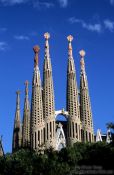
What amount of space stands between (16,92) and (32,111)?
14423 mm

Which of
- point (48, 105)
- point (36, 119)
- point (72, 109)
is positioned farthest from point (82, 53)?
point (36, 119)

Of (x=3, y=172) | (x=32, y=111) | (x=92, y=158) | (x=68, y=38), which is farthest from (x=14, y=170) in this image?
(x=68, y=38)

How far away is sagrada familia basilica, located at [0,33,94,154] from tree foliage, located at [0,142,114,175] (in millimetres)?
14924

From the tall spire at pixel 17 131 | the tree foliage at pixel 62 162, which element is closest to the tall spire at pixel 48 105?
the tall spire at pixel 17 131

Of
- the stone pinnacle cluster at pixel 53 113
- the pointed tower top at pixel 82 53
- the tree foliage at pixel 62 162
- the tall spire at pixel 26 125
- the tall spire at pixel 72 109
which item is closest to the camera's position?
the tree foliage at pixel 62 162

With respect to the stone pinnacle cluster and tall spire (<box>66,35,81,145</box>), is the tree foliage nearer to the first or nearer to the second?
the stone pinnacle cluster

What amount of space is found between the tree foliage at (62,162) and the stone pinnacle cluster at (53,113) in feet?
48.9

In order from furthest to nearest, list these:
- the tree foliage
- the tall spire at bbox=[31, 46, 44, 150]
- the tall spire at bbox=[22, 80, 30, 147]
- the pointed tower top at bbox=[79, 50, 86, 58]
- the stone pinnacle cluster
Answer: the pointed tower top at bbox=[79, 50, 86, 58] < the tall spire at bbox=[22, 80, 30, 147] < the stone pinnacle cluster < the tall spire at bbox=[31, 46, 44, 150] < the tree foliage

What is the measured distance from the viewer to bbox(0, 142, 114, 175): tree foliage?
3666cm

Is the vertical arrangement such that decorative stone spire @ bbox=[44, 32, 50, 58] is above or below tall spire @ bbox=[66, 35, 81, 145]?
above

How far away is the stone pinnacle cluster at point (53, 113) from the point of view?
6147cm

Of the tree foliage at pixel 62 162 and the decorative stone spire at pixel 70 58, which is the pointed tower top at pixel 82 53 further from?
the tree foliage at pixel 62 162

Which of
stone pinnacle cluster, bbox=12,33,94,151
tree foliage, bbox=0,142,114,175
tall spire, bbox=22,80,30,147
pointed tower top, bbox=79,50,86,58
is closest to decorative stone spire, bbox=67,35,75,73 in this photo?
stone pinnacle cluster, bbox=12,33,94,151

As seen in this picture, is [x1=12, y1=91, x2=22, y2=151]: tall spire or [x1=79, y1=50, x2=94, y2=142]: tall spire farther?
[x1=12, y1=91, x2=22, y2=151]: tall spire
